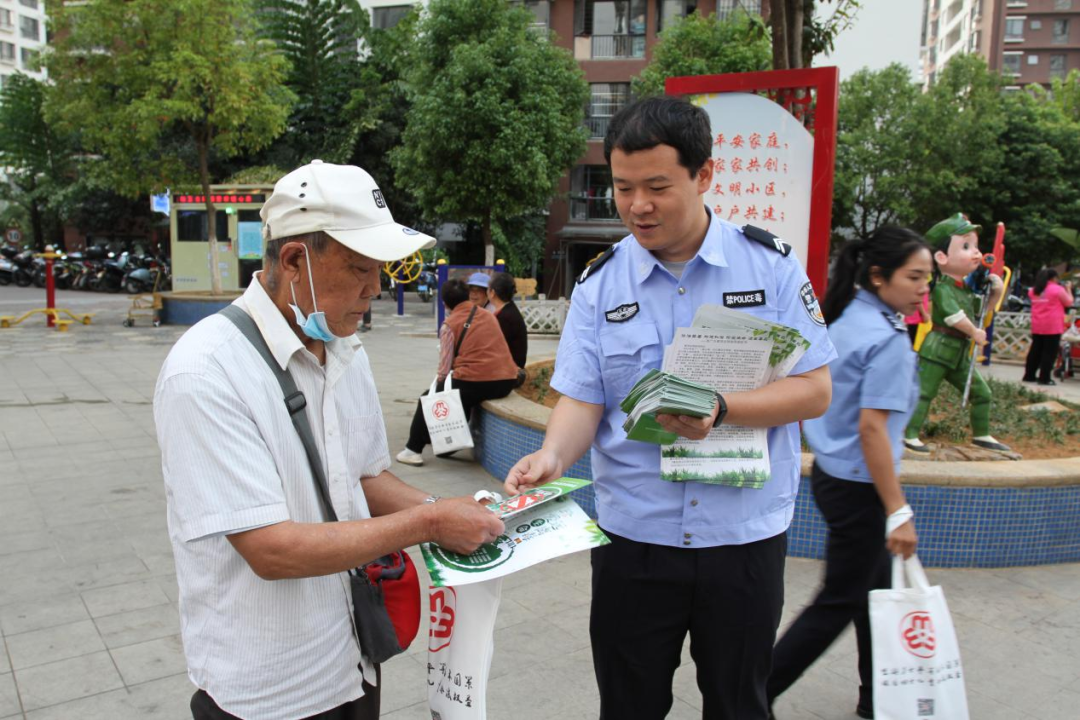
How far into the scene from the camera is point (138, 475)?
5.61 meters

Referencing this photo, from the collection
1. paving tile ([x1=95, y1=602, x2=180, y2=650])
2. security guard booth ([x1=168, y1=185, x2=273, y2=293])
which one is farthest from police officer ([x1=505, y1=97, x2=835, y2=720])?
security guard booth ([x1=168, y1=185, x2=273, y2=293])

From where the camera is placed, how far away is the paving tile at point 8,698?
2775 millimetres

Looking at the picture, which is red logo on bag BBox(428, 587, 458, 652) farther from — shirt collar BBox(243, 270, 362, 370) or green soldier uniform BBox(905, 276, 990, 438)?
green soldier uniform BBox(905, 276, 990, 438)

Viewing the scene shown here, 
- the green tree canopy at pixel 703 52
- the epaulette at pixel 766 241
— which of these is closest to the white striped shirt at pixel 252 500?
the epaulette at pixel 766 241

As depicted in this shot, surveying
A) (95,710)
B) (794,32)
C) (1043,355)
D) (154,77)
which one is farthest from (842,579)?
(154,77)

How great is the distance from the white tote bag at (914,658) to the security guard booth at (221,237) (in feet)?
54.6

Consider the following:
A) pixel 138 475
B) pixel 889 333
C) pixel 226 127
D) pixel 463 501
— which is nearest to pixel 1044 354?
pixel 889 333

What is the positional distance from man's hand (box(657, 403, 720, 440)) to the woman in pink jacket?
36.0 ft

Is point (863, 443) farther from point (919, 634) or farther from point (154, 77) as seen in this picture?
point (154, 77)

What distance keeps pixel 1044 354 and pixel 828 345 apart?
11270mm

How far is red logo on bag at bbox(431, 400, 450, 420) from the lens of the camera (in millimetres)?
5641

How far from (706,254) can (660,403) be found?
0.41m

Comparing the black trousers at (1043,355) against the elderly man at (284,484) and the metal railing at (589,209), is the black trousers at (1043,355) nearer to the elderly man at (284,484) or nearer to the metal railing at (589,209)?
the elderly man at (284,484)

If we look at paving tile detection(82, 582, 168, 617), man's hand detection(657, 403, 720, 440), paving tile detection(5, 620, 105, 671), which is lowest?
paving tile detection(82, 582, 168, 617)
